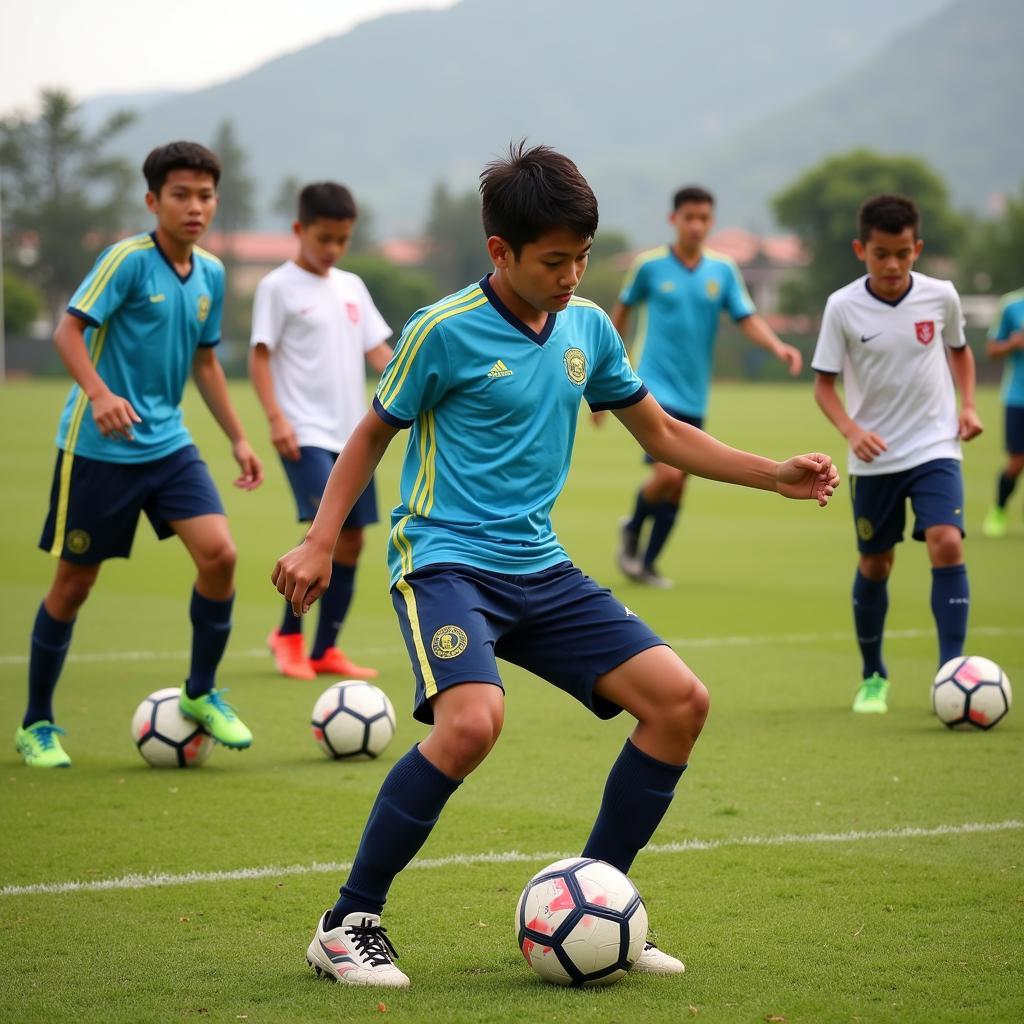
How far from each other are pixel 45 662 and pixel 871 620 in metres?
3.75

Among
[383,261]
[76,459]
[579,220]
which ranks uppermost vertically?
[383,261]

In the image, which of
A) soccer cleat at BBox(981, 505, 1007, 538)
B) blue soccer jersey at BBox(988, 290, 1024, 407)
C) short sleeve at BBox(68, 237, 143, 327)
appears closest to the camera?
short sleeve at BBox(68, 237, 143, 327)

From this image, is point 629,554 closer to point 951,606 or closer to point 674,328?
point 674,328

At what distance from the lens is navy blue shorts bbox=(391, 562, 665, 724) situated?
387cm

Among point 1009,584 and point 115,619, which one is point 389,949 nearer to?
point 115,619

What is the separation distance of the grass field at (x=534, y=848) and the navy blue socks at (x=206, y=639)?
1.22ft

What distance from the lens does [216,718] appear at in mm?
6430

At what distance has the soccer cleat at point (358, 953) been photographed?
3832 mm

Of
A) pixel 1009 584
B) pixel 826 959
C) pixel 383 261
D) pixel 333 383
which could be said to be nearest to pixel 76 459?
pixel 333 383

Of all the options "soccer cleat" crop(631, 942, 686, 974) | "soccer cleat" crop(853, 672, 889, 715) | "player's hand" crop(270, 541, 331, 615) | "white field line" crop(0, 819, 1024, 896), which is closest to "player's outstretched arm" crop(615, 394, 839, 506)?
"player's hand" crop(270, 541, 331, 615)

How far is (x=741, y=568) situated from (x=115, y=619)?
5195 millimetres

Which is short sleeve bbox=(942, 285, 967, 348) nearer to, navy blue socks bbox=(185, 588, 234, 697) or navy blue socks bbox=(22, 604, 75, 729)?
navy blue socks bbox=(185, 588, 234, 697)

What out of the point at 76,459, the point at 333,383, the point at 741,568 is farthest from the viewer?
the point at 741,568

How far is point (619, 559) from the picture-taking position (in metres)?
12.4
